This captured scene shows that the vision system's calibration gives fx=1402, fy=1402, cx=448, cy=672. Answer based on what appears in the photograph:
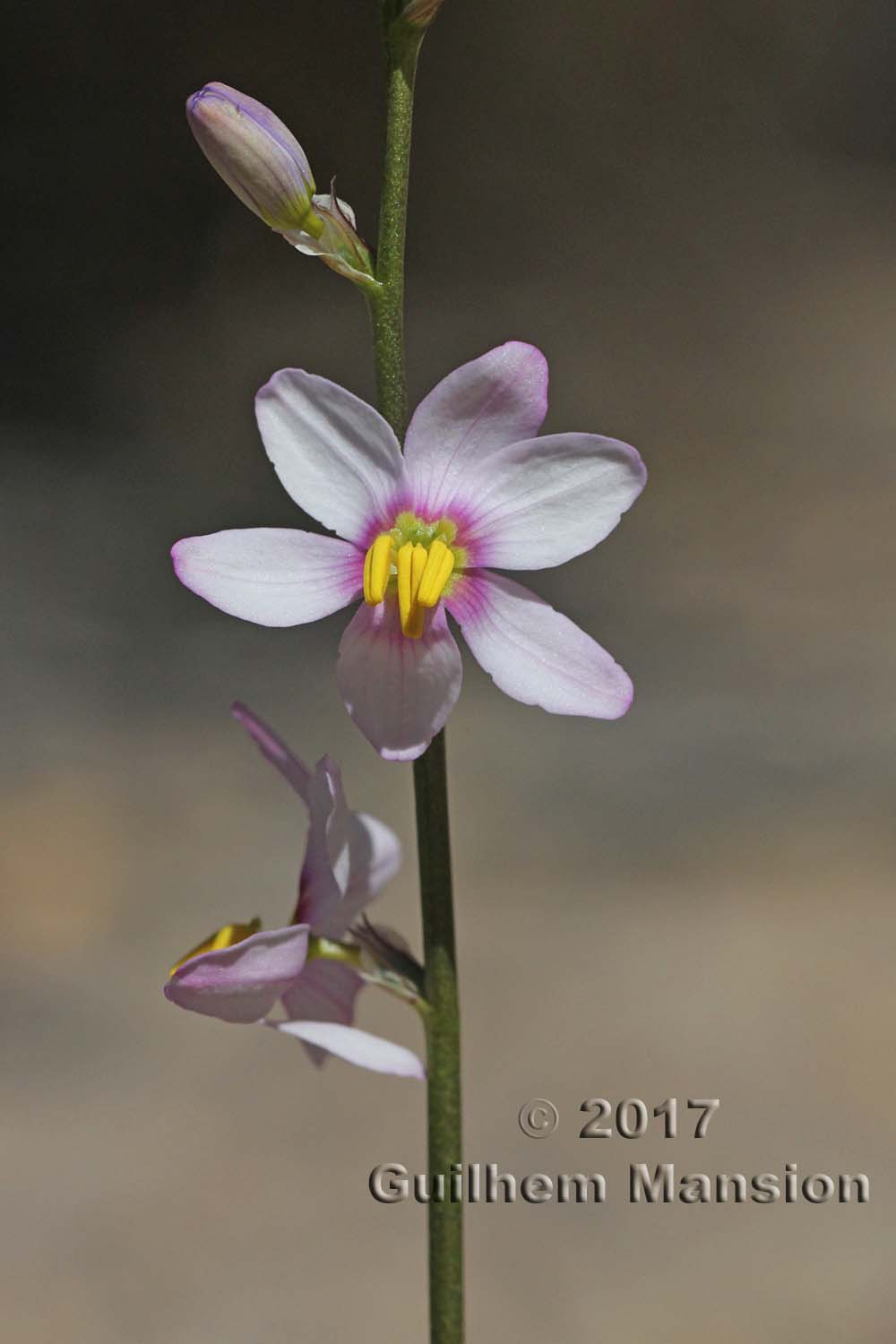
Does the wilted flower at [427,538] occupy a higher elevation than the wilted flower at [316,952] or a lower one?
higher

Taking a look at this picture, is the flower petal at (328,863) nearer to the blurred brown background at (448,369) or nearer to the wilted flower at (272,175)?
the wilted flower at (272,175)

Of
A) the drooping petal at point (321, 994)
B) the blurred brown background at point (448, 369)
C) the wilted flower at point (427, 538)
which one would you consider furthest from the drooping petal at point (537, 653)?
the blurred brown background at point (448, 369)

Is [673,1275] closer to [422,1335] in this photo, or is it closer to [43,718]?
[422,1335]

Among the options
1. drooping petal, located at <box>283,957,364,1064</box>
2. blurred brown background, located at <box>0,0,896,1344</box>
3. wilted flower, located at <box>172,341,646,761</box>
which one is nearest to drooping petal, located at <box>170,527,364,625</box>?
wilted flower, located at <box>172,341,646,761</box>

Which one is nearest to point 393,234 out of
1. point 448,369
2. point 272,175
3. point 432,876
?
point 272,175

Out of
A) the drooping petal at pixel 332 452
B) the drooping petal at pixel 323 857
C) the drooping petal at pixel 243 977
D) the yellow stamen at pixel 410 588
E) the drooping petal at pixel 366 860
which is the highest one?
the drooping petal at pixel 332 452

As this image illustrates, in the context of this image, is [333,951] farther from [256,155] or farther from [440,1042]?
[256,155]

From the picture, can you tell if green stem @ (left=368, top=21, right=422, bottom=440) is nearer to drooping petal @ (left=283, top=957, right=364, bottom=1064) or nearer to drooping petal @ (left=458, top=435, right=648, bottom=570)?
drooping petal @ (left=458, top=435, right=648, bottom=570)

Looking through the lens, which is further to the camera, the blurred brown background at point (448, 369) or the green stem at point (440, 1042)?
the blurred brown background at point (448, 369)
